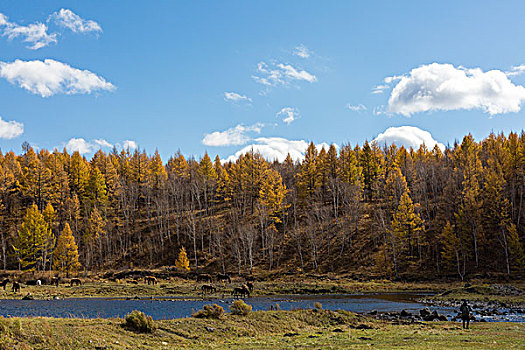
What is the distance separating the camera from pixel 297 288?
57.4 meters

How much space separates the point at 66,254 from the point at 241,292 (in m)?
40.0

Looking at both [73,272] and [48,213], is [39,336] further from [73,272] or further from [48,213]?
[48,213]

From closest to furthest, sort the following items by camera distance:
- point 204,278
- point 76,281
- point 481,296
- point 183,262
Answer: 1. point 481,296
2. point 76,281
3. point 204,278
4. point 183,262

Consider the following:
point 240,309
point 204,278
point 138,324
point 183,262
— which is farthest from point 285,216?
point 138,324

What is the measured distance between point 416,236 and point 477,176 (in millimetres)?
21182

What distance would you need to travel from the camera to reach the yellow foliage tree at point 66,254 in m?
70.9

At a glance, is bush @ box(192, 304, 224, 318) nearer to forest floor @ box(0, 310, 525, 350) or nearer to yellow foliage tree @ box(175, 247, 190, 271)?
forest floor @ box(0, 310, 525, 350)

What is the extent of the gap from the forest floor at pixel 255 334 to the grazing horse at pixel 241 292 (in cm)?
2085

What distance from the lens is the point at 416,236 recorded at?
69250 millimetres

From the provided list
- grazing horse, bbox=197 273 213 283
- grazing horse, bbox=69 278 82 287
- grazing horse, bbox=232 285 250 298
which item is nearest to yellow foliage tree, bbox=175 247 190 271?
grazing horse, bbox=197 273 213 283

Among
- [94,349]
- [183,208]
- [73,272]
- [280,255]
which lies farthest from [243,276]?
[94,349]

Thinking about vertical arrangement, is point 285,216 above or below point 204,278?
above

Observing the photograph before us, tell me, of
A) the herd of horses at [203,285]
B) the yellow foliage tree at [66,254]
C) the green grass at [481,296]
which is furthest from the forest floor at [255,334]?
the yellow foliage tree at [66,254]

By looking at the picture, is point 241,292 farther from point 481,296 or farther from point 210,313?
point 481,296
